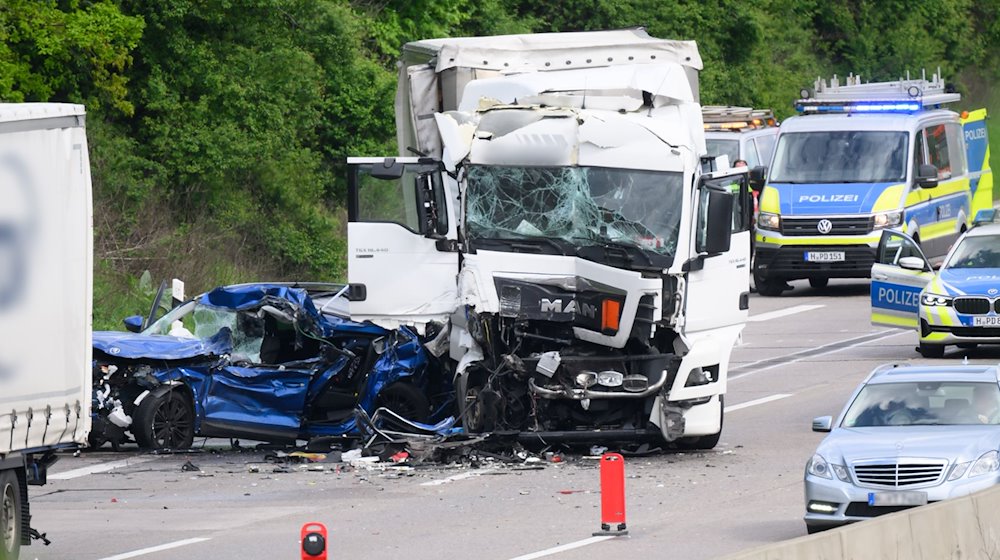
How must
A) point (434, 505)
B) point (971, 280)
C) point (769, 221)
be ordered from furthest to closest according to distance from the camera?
1. point (769, 221)
2. point (971, 280)
3. point (434, 505)

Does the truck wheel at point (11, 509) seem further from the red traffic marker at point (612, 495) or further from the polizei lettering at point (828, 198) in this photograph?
the polizei lettering at point (828, 198)

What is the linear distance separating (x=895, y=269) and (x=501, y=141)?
816 centimetres

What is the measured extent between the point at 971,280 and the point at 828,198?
301 inches

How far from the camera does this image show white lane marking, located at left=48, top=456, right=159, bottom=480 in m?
16.6

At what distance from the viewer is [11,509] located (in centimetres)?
1137

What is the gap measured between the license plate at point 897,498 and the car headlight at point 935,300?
10.7 m

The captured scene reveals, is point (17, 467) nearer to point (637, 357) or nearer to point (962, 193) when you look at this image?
point (637, 357)

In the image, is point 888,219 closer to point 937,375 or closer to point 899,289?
point 899,289

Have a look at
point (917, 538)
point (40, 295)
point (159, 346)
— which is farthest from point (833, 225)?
point (40, 295)

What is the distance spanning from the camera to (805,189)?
3033cm

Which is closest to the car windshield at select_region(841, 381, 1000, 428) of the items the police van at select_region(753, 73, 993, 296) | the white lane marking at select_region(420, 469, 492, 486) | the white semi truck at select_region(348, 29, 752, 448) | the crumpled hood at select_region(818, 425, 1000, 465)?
the crumpled hood at select_region(818, 425, 1000, 465)

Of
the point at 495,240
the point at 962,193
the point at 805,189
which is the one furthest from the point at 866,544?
the point at 962,193

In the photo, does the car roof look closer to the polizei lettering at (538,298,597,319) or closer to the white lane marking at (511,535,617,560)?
the white lane marking at (511,535,617,560)

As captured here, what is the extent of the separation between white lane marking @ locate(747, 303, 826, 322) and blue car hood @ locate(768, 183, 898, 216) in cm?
152
